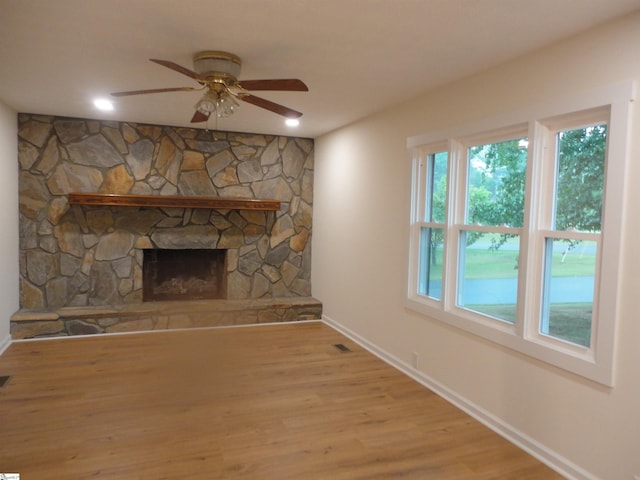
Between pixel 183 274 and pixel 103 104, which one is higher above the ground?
pixel 103 104

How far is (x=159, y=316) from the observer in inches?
195

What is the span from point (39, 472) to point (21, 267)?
317cm

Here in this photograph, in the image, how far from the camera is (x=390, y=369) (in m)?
3.89

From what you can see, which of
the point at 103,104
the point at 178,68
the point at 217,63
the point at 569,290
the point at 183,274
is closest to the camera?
the point at 178,68

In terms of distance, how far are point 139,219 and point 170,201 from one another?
0.52 metres

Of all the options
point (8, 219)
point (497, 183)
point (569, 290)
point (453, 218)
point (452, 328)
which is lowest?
point (452, 328)

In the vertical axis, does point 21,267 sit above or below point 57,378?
above

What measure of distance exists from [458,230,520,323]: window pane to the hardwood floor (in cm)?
77

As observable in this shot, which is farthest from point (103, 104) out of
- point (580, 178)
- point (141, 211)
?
point (580, 178)

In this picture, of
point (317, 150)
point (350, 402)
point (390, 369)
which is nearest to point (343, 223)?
point (317, 150)

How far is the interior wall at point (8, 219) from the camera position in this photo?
13.6ft

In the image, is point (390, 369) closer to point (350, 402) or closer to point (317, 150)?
point (350, 402)

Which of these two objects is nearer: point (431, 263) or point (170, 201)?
point (431, 263)

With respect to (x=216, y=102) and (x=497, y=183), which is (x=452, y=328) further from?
(x=216, y=102)
